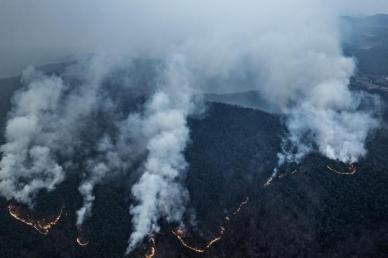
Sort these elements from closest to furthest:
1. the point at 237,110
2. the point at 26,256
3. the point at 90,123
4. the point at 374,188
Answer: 1. the point at 26,256
2. the point at 374,188
3. the point at 90,123
4. the point at 237,110

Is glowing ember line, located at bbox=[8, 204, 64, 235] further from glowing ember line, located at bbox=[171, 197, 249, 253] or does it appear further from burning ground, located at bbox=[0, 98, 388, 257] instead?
glowing ember line, located at bbox=[171, 197, 249, 253]

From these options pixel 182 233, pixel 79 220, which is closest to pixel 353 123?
pixel 182 233

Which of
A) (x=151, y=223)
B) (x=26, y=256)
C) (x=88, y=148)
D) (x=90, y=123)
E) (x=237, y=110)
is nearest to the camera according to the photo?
(x=26, y=256)

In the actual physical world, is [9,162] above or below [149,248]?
above

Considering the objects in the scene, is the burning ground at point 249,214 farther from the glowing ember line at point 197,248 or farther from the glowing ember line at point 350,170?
the glowing ember line at point 350,170

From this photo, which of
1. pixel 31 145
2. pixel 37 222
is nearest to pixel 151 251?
pixel 37 222

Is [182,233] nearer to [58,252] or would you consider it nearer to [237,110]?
[58,252]

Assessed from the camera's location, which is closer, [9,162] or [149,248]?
[149,248]
